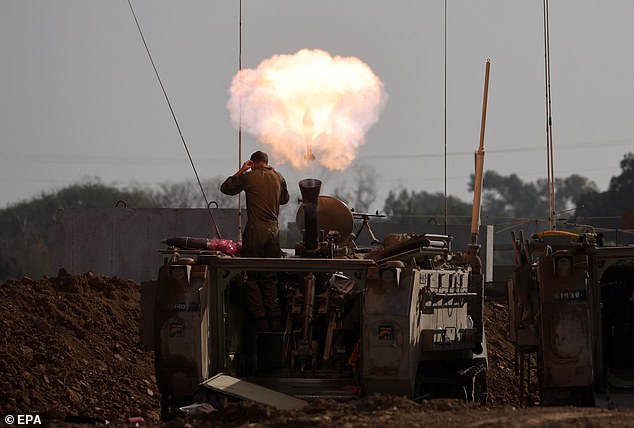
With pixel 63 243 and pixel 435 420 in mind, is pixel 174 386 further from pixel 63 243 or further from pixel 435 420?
pixel 63 243

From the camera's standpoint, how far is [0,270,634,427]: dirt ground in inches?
547

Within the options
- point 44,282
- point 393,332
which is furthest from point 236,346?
point 44,282

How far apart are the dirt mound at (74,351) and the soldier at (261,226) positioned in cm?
255

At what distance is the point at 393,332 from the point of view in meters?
16.0

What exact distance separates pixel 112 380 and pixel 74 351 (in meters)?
1.01

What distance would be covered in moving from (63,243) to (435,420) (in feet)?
93.7

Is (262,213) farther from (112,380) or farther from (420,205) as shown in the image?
(420,205)

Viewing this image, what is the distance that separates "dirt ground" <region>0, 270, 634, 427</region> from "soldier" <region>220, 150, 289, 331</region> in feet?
6.63

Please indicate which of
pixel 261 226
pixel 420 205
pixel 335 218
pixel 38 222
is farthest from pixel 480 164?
pixel 420 205

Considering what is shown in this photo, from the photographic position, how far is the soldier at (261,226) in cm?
1745

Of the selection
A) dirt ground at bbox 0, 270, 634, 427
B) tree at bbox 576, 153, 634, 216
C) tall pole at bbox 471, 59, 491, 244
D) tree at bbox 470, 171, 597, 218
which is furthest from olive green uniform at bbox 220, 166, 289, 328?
tree at bbox 470, 171, 597, 218

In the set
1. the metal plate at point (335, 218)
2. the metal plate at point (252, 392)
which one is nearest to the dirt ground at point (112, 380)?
the metal plate at point (252, 392)

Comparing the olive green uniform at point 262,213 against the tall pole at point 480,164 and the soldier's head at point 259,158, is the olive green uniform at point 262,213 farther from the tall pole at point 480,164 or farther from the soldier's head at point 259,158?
the tall pole at point 480,164

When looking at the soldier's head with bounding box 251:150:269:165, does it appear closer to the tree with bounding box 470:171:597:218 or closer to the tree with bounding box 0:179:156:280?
the tree with bounding box 0:179:156:280
